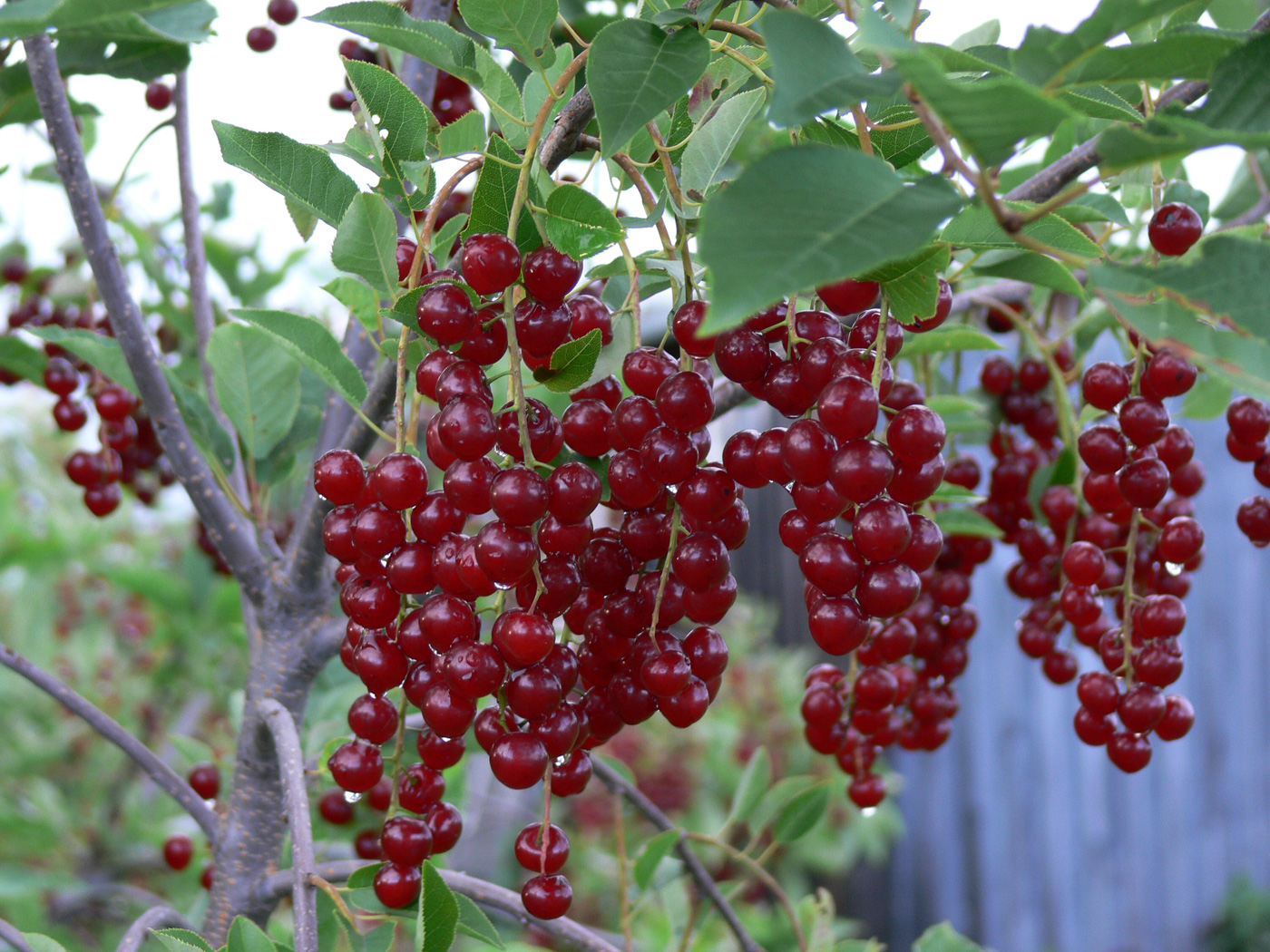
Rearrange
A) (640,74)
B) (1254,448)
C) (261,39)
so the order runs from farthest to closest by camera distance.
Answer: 1. (261,39)
2. (1254,448)
3. (640,74)

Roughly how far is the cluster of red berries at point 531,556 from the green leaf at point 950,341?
0.33 meters

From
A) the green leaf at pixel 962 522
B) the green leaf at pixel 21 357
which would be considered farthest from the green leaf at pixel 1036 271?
the green leaf at pixel 21 357

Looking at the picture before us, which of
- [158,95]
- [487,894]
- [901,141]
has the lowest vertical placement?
[487,894]

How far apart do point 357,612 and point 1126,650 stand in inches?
21.0

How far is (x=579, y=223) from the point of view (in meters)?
0.45

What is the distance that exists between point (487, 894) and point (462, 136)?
47 cm

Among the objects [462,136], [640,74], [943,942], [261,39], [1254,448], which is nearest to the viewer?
[640,74]

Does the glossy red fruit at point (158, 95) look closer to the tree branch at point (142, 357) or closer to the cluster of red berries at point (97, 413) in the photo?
the cluster of red berries at point (97, 413)

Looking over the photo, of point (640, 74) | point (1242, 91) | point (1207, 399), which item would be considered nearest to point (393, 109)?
point (640, 74)

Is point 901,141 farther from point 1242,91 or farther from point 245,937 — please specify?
point 245,937

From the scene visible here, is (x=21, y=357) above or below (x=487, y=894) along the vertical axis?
above

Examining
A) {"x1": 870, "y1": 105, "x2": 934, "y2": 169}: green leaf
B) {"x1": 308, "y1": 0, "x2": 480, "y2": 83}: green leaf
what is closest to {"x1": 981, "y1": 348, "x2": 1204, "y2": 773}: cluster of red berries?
{"x1": 870, "y1": 105, "x2": 934, "y2": 169}: green leaf

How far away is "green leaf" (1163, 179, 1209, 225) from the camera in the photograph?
2.09 feet

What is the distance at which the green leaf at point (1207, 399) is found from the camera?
871 mm
